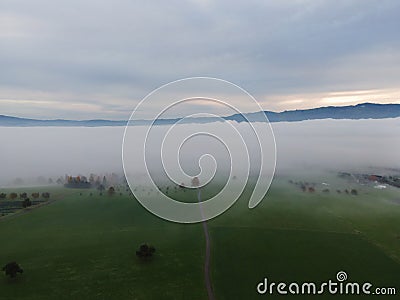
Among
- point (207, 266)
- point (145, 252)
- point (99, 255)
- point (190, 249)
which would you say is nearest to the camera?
point (207, 266)

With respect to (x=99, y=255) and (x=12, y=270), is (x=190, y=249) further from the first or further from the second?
(x=12, y=270)

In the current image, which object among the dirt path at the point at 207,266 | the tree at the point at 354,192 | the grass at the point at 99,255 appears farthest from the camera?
the tree at the point at 354,192

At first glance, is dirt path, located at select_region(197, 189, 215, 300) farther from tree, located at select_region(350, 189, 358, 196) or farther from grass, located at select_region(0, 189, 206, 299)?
tree, located at select_region(350, 189, 358, 196)

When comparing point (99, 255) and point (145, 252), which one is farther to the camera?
point (99, 255)

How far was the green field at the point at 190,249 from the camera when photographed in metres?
35.8

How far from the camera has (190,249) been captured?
4628 centimetres

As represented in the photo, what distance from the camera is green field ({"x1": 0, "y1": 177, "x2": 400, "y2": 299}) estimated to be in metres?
35.8

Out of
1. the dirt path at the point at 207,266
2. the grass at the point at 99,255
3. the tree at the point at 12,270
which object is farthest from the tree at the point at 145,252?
the tree at the point at 12,270

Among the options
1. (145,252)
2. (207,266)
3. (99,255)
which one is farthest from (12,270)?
(207,266)

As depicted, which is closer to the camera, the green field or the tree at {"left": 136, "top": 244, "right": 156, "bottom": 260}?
the green field

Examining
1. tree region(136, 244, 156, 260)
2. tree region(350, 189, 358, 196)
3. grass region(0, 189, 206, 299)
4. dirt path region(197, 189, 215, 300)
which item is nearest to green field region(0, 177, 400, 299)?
grass region(0, 189, 206, 299)

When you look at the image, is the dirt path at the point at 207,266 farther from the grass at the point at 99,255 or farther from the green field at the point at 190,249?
the grass at the point at 99,255

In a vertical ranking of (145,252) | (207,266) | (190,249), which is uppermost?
(145,252)

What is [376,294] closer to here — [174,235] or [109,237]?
[174,235]
